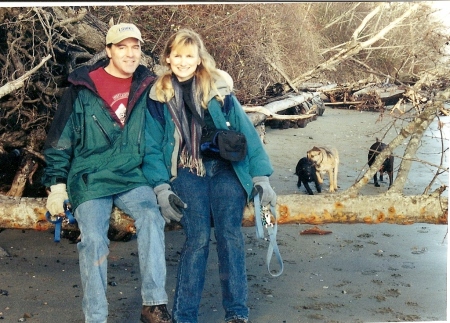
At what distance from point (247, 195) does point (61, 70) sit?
7.98 ft

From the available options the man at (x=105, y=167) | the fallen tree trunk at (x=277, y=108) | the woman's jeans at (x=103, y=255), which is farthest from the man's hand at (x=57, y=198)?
the fallen tree trunk at (x=277, y=108)

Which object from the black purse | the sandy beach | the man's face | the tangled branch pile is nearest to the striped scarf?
the black purse

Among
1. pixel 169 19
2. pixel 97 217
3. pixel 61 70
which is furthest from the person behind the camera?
pixel 61 70

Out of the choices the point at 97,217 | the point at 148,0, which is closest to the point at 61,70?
the point at 148,0

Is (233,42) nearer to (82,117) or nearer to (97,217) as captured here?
(82,117)

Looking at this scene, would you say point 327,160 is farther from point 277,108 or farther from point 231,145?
point 231,145

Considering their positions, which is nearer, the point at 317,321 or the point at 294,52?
the point at 317,321

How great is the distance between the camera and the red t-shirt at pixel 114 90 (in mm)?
3518

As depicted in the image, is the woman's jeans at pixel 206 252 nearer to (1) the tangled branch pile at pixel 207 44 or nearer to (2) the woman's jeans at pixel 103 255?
(2) the woman's jeans at pixel 103 255

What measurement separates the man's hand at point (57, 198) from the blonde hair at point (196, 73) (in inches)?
25.2

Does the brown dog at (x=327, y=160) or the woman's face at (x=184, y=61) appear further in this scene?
the brown dog at (x=327, y=160)

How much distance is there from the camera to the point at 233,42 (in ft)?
16.3

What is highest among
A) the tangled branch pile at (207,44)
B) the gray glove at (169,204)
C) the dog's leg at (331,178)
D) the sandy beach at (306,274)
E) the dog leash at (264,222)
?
the tangled branch pile at (207,44)

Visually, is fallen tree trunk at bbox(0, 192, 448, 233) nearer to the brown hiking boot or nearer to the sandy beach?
the sandy beach
